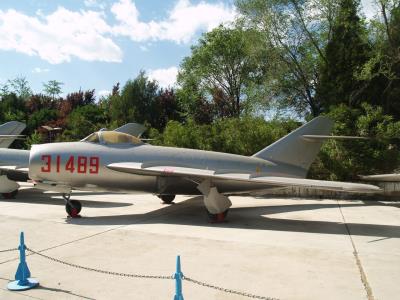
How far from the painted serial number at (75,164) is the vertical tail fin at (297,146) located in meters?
5.03

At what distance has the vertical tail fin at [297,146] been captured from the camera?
11.9 m

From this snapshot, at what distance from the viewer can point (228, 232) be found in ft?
28.8

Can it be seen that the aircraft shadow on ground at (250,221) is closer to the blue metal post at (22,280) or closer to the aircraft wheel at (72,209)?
the aircraft wheel at (72,209)

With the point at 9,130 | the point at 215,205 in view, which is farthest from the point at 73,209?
the point at 9,130

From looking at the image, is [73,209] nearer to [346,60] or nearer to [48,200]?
[48,200]

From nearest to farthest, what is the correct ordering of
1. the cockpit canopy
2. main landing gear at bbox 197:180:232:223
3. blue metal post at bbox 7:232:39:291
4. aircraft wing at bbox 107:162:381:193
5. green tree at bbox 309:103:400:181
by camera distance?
1. blue metal post at bbox 7:232:39:291
2. aircraft wing at bbox 107:162:381:193
3. main landing gear at bbox 197:180:232:223
4. the cockpit canopy
5. green tree at bbox 309:103:400:181

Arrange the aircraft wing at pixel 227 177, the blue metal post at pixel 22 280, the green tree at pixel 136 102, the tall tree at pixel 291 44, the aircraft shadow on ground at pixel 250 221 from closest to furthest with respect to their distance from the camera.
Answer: the blue metal post at pixel 22 280, the aircraft wing at pixel 227 177, the aircraft shadow on ground at pixel 250 221, the tall tree at pixel 291 44, the green tree at pixel 136 102

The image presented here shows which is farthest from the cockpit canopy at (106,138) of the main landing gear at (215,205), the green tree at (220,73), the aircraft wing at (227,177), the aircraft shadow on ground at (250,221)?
the green tree at (220,73)

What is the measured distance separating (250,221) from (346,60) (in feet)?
46.2

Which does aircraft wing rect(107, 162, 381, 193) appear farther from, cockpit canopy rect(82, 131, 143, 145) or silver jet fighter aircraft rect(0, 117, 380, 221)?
cockpit canopy rect(82, 131, 143, 145)

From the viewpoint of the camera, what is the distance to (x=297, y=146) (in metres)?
11.9

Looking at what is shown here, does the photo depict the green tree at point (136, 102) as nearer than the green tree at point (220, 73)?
Yes

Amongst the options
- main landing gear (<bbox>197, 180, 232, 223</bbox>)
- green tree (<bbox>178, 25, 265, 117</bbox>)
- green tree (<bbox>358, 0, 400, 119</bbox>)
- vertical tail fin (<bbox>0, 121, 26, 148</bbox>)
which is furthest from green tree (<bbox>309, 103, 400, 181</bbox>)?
green tree (<bbox>178, 25, 265, 117</bbox>)

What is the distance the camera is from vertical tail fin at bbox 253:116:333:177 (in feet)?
39.0
